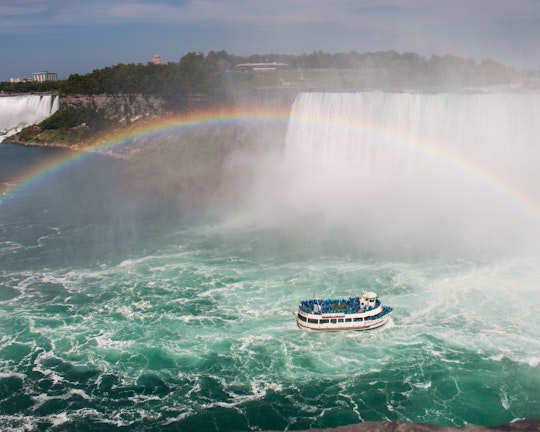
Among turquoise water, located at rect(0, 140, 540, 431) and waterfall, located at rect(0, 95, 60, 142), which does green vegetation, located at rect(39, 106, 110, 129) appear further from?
turquoise water, located at rect(0, 140, 540, 431)

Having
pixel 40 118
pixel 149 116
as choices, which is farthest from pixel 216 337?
pixel 40 118

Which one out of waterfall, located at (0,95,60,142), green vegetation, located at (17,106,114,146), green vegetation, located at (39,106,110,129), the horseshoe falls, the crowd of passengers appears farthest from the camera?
waterfall, located at (0,95,60,142)

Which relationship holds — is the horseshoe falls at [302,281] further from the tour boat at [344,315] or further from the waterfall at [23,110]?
the waterfall at [23,110]

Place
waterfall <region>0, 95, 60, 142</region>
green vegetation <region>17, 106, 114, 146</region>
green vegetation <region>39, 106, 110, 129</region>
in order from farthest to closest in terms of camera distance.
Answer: waterfall <region>0, 95, 60, 142</region>
green vegetation <region>39, 106, 110, 129</region>
green vegetation <region>17, 106, 114, 146</region>

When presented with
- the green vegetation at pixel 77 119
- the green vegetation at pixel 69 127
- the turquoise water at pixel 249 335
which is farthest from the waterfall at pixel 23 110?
the turquoise water at pixel 249 335

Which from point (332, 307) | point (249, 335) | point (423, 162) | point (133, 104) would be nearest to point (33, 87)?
point (133, 104)

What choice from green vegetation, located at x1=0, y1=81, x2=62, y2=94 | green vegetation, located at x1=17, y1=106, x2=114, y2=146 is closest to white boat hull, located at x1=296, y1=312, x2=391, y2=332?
green vegetation, located at x1=17, y1=106, x2=114, y2=146
